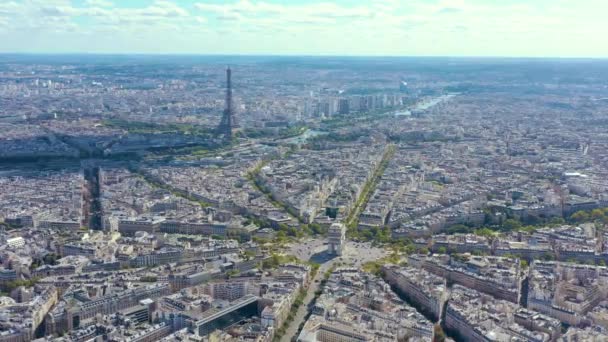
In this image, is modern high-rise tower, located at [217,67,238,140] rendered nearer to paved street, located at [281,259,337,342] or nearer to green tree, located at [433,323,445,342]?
paved street, located at [281,259,337,342]

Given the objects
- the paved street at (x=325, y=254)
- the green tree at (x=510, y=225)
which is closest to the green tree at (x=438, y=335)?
the paved street at (x=325, y=254)

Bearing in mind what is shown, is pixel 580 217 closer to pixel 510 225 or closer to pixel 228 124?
pixel 510 225

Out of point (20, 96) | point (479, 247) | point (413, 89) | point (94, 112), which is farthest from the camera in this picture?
point (413, 89)

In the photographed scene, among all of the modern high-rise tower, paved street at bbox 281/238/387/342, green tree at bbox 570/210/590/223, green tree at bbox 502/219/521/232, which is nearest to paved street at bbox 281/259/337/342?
paved street at bbox 281/238/387/342

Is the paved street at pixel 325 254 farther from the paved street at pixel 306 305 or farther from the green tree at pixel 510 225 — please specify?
the green tree at pixel 510 225

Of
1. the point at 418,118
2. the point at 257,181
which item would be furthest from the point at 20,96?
the point at 257,181

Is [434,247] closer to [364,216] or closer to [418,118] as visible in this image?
[364,216]

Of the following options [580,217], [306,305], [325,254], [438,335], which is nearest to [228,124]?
[325,254]

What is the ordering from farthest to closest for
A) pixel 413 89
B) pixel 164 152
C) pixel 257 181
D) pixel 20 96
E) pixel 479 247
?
pixel 413 89, pixel 20 96, pixel 164 152, pixel 257 181, pixel 479 247

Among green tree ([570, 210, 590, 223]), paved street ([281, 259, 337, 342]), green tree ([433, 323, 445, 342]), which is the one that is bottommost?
paved street ([281, 259, 337, 342])

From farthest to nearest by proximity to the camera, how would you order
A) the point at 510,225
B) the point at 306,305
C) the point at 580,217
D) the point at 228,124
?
the point at 228,124 < the point at 580,217 < the point at 510,225 < the point at 306,305

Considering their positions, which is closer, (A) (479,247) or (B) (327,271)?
(B) (327,271)
